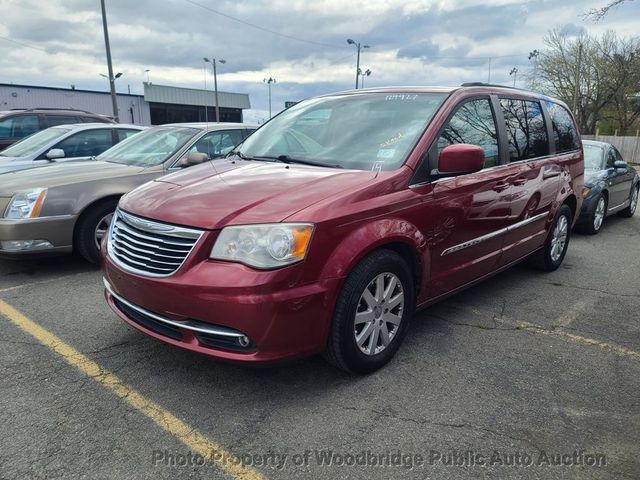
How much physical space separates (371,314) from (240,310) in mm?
864

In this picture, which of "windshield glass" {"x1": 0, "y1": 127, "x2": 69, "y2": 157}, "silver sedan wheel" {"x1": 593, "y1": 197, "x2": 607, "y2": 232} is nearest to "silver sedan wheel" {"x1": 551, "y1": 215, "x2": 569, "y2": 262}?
"silver sedan wheel" {"x1": 593, "y1": 197, "x2": 607, "y2": 232}

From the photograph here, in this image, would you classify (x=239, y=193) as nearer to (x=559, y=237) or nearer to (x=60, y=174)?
(x=60, y=174)

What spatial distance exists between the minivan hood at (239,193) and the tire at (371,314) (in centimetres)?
50

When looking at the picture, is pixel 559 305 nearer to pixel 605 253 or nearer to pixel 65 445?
pixel 605 253

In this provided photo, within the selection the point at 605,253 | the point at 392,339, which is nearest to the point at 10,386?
the point at 392,339

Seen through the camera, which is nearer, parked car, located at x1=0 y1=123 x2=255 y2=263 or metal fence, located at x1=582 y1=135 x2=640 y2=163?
parked car, located at x1=0 y1=123 x2=255 y2=263

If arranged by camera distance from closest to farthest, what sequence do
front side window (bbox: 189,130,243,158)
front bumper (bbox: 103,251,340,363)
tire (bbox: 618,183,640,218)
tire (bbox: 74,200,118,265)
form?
front bumper (bbox: 103,251,340,363) → tire (bbox: 74,200,118,265) → front side window (bbox: 189,130,243,158) → tire (bbox: 618,183,640,218)

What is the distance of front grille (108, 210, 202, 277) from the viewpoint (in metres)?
2.71

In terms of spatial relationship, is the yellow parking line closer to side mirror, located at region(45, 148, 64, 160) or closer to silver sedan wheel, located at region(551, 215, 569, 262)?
side mirror, located at region(45, 148, 64, 160)

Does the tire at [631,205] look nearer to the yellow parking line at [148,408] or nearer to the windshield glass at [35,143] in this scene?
the yellow parking line at [148,408]

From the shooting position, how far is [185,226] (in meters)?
2.73

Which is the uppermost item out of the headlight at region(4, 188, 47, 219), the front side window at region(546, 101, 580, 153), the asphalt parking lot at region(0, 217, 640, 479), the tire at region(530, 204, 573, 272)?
the front side window at region(546, 101, 580, 153)

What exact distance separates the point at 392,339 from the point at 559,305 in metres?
2.13

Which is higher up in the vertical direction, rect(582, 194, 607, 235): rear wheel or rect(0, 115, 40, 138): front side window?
rect(0, 115, 40, 138): front side window
